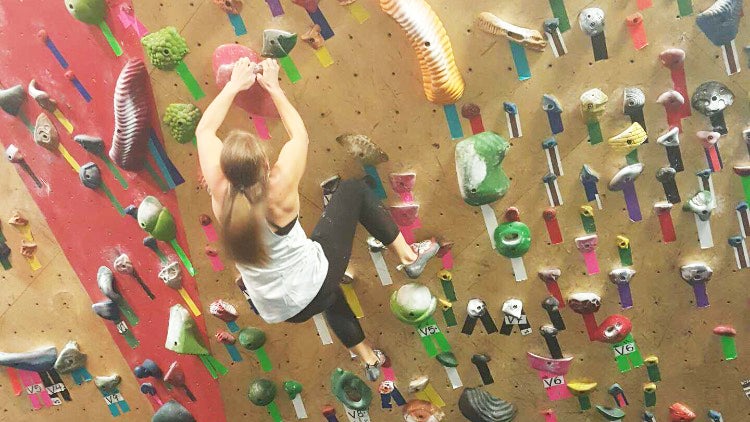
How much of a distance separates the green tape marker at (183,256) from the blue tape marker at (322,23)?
1014 mm

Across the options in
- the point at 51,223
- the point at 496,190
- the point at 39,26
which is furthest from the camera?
the point at 51,223

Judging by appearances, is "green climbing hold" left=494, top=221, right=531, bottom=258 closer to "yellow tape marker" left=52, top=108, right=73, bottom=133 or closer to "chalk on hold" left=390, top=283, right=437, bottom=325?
"chalk on hold" left=390, top=283, right=437, bottom=325

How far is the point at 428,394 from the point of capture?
2.49 m

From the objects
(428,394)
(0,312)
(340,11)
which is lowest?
(428,394)

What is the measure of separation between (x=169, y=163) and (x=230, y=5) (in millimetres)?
647

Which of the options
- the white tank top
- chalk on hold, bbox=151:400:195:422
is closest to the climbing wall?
chalk on hold, bbox=151:400:195:422

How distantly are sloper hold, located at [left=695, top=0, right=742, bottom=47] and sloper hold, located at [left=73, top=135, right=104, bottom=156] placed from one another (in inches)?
83.9

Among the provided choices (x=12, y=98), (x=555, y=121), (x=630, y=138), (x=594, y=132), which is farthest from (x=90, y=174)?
(x=630, y=138)

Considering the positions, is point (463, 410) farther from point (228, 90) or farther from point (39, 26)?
point (39, 26)

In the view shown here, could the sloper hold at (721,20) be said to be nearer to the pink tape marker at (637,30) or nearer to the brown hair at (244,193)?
the pink tape marker at (637,30)

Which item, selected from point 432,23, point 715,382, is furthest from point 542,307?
point 432,23

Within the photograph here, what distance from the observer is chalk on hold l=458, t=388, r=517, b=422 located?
2.40 meters

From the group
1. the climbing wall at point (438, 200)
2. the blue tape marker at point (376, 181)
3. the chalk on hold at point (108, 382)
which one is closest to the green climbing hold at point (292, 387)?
the climbing wall at point (438, 200)

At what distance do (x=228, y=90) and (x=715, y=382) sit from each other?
2.11 metres
